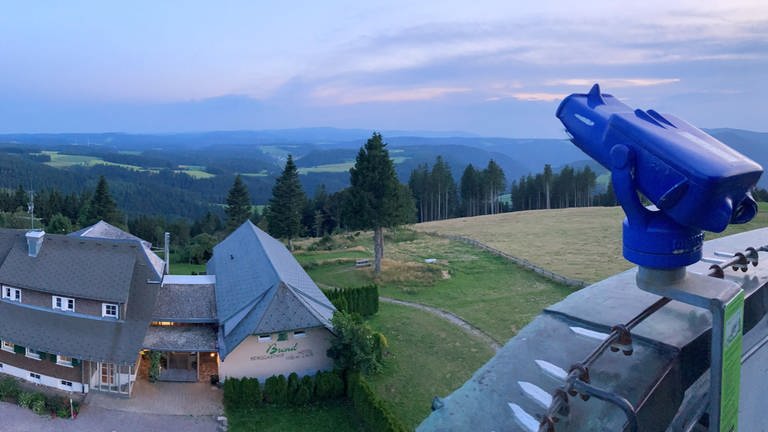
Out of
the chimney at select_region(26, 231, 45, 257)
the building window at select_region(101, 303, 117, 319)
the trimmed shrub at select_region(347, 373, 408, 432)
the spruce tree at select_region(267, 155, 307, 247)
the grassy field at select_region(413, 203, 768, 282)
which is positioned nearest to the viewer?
the trimmed shrub at select_region(347, 373, 408, 432)

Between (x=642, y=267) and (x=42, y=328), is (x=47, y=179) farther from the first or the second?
(x=642, y=267)

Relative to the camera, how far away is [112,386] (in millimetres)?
20078

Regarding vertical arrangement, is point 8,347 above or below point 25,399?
above

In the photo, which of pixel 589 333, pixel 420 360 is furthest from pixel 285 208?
pixel 589 333

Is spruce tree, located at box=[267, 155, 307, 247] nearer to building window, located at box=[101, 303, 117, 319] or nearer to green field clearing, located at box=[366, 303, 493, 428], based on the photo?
green field clearing, located at box=[366, 303, 493, 428]

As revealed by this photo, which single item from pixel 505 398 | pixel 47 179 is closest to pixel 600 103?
pixel 505 398

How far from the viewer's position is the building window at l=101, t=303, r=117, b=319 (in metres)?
20.9

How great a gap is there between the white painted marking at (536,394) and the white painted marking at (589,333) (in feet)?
1.37

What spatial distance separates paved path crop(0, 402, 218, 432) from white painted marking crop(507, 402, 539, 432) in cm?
1782

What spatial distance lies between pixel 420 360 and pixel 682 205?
21.5 metres

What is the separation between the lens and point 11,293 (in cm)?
2186

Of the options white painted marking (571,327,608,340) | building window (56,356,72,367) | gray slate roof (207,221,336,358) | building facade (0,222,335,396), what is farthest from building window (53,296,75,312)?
white painted marking (571,327,608,340)

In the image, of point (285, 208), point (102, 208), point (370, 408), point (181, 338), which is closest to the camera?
point (370, 408)

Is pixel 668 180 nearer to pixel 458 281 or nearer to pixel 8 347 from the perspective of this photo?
pixel 8 347
